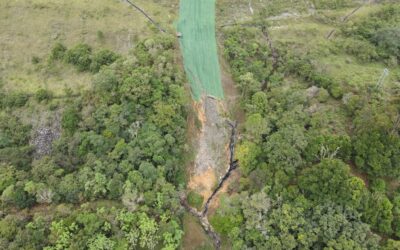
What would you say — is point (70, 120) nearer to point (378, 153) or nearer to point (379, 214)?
point (378, 153)

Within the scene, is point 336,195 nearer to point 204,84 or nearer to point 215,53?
point 204,84

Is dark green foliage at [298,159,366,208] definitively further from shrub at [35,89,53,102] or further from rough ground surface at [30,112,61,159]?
shrub at [35,89,53,102]

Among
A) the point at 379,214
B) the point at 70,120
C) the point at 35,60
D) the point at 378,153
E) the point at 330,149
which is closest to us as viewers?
the point at 379,214

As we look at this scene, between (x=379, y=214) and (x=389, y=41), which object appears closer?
(x=379, y=214)

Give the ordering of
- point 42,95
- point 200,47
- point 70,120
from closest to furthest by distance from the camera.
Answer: point 70,120
point 42,95
point 200,47

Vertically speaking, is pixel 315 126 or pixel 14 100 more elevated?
pixel 14 100

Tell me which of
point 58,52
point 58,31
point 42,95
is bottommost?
point 42,95

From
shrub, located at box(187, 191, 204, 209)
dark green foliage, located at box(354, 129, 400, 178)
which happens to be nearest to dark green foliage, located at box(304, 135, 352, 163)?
dark green foliage, located at box(354, 129, 400, 178)

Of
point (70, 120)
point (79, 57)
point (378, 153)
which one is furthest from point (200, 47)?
point (378, 153)
